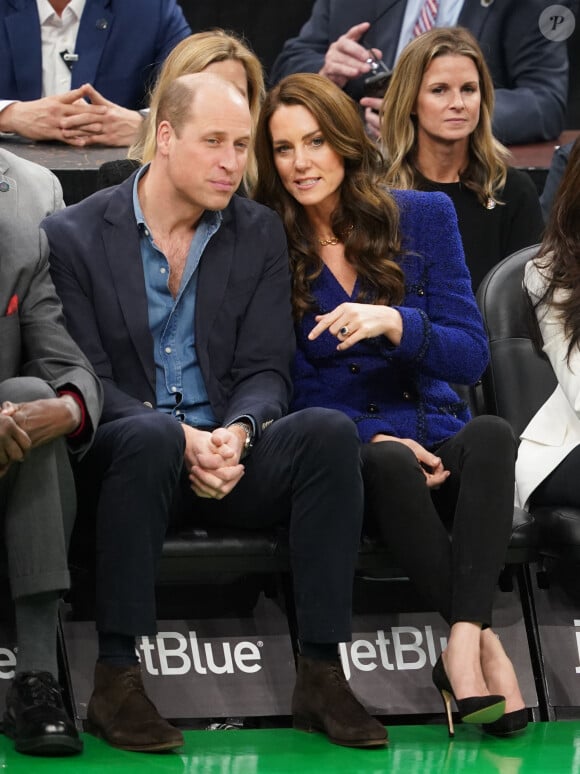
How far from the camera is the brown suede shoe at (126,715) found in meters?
2.66

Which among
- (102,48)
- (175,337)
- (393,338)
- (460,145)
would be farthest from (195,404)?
(102,48)

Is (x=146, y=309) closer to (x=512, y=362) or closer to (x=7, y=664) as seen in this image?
(x=7, y=664)

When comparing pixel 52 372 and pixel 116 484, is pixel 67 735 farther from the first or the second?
pixel 52 372

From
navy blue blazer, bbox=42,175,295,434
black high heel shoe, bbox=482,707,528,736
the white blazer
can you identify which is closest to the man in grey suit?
navy blue blazer, bbox=42,175,295,434

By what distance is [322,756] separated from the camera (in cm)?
269

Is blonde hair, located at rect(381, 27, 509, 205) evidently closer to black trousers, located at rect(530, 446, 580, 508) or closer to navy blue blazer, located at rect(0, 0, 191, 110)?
navy blue blazer, located at rect(0, 0, 191, 110)

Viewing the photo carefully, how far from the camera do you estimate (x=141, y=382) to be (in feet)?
10.1

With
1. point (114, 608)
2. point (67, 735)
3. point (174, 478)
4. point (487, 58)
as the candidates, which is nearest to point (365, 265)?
point (174, 478)

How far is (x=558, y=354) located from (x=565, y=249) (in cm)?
24

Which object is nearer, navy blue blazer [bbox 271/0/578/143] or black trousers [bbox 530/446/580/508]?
black trousers [bbox 530/446/580/508]

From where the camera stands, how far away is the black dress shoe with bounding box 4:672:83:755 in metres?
2.59

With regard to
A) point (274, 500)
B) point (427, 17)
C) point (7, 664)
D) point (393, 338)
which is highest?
point (427, 17)

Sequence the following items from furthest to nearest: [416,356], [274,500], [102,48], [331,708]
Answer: [102,48] → [416,356] → [274,500] → [331,708]

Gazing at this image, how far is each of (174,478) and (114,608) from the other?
26 cm
